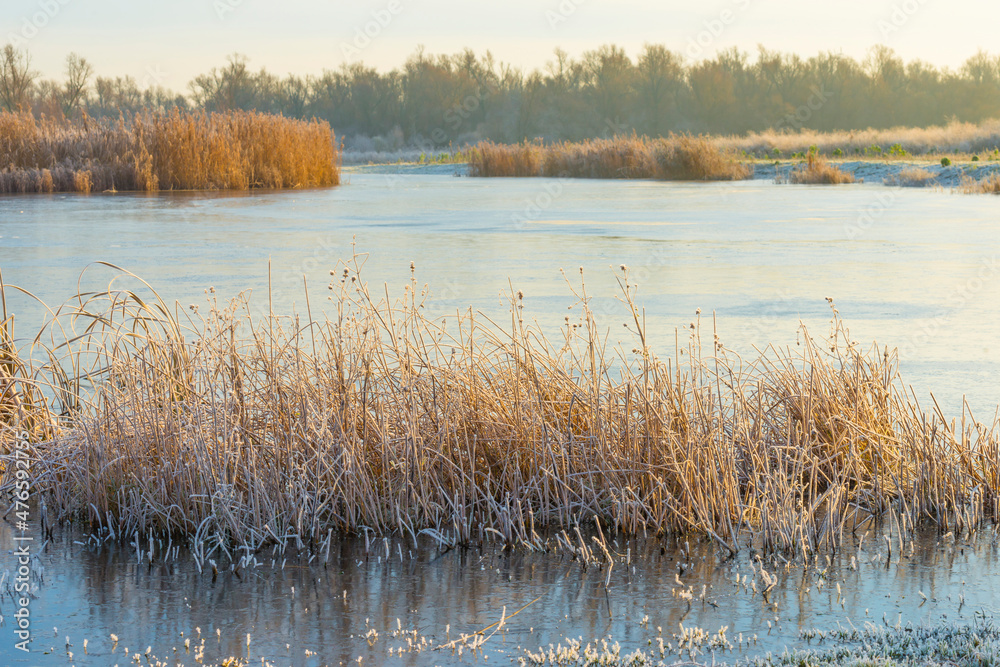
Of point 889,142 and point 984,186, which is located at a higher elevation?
point 889,142

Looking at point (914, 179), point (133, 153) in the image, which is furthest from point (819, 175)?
point (133, 153)

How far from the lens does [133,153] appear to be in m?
23.1

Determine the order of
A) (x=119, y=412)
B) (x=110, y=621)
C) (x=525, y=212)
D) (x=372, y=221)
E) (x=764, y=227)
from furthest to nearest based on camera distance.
→ (x=525, y=212) → (x=372, y=221) → (x=764, y=227) → (x=119, y=412) → (x=110, y=621)

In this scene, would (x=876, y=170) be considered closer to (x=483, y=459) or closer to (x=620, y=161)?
(x=620, y=161)

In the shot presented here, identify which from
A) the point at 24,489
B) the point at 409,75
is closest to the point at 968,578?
the point at 24,489

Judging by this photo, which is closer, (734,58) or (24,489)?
(24,489)

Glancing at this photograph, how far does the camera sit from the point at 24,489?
185 inches

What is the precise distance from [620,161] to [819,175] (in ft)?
21.7

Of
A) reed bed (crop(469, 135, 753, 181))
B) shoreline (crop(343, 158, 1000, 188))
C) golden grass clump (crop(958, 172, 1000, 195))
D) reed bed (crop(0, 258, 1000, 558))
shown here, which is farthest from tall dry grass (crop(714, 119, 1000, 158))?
reed bed (crop(0, 258, 1000, 558))

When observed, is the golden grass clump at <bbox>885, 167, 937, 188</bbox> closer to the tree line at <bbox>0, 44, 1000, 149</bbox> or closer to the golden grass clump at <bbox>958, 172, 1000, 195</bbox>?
the golden grass clump at <bbox>958, 172, 1000, 195</bbox>

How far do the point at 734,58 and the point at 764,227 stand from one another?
65.8 meters

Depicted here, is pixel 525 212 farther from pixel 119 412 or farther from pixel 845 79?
pixel 845 79

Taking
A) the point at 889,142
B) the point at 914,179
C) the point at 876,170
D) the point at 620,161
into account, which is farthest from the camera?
the point at 889,142

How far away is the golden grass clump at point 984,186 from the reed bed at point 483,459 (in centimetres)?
2154
